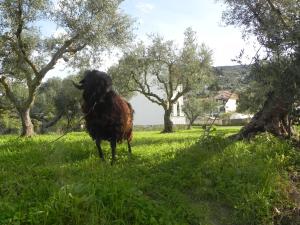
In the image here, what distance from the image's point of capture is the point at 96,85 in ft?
37.3

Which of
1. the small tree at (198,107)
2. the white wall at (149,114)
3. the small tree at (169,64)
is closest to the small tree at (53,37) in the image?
the small tree at (169,64)

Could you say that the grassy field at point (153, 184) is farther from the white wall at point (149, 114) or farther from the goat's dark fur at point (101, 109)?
the white wall at point (149, 114)

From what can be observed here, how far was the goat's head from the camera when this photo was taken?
1134cm

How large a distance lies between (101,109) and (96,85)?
65 cm

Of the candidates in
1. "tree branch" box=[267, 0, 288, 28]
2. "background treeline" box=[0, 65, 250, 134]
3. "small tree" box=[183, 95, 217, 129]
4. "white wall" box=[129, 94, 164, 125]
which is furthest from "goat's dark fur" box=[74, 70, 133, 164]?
"white wall" box=[129, 94, 164, 125]

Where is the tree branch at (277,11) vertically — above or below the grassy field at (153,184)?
above

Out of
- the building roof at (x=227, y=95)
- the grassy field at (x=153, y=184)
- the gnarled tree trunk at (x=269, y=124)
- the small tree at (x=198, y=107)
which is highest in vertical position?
the small tree at (x=198, y=107)

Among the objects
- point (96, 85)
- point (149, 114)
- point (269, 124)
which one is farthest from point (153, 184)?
point (149, 114)

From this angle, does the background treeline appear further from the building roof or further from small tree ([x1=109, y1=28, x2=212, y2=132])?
the building roof

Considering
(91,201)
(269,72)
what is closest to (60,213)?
(91,201)

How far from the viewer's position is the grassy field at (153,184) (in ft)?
24.5

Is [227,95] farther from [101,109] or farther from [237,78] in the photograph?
[101,109]

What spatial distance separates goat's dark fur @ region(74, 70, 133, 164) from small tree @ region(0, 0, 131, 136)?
600 inches

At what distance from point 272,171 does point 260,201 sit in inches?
61.4
